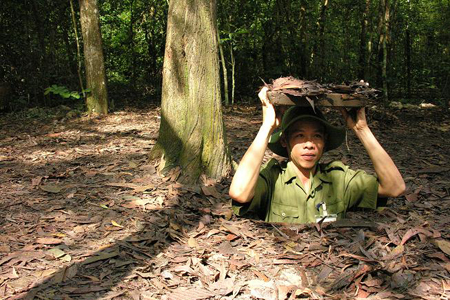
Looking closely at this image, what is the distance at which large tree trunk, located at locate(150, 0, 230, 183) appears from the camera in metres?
4.38

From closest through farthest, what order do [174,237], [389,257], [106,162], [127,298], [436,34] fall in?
1. [127,298]
2. [389,257]
3. [174,237]
4. [106,162]
5. [436,34]

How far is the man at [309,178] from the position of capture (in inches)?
123

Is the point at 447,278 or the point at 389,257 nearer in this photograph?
the point at 447,278

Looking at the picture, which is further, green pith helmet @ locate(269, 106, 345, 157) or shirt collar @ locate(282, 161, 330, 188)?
shirt collar @ locate(282, 161, 330, 188)

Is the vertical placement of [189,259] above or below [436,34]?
below

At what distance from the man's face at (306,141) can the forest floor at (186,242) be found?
1.83ft

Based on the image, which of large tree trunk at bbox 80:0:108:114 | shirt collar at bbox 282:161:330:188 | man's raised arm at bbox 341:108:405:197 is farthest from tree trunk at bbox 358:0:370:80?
man's raised arm at bbox 341:108:405:197

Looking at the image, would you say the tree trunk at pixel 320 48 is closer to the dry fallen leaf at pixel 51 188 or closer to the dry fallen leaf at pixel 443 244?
the dry fallen leaf at pixel 51 188

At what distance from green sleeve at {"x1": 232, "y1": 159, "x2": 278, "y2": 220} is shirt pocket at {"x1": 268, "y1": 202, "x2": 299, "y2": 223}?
8cm

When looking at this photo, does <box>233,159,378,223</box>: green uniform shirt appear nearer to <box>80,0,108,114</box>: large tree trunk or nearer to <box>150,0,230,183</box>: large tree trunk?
<box>150,0,230,183</box>: large tree trunk

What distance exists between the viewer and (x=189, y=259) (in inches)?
117

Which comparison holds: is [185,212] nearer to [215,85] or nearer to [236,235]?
[236,235]

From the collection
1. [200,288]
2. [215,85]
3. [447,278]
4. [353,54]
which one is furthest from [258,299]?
[353,54]

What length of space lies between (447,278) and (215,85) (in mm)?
2836
